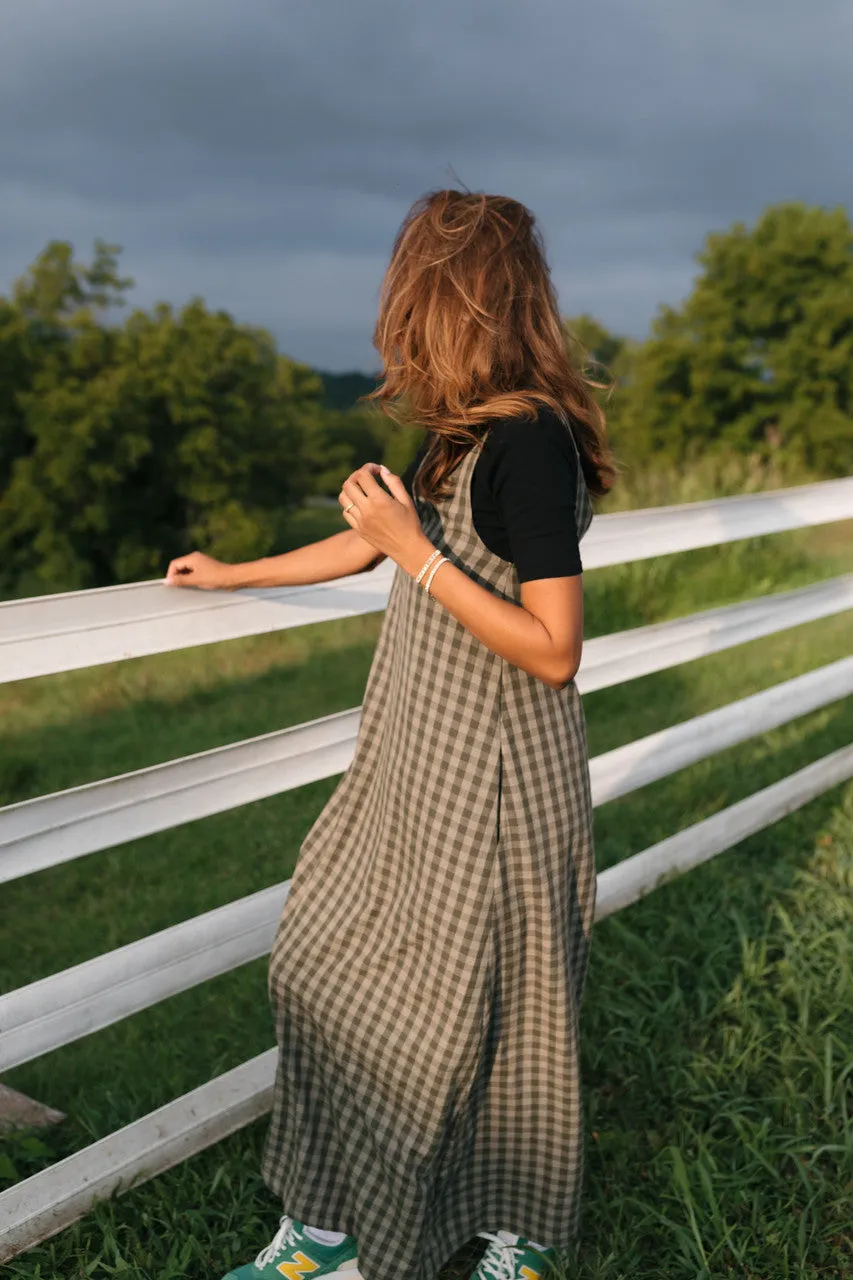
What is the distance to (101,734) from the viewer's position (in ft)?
15.7

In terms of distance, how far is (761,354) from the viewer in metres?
18.7

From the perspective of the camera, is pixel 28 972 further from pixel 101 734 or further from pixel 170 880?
pixel 101 734

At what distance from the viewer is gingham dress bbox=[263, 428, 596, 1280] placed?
5.46 ft

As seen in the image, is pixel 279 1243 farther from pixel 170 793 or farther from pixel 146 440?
pixel 146 440

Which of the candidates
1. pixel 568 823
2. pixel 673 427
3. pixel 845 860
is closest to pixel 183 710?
pixel 845 860

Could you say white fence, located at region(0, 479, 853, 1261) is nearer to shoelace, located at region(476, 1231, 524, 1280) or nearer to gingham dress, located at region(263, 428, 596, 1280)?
gingham dress, located at region(263, 428, 596, 1280)

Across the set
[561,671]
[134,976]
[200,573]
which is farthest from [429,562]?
[134,976]

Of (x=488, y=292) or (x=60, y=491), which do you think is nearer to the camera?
(x=488, y=292)

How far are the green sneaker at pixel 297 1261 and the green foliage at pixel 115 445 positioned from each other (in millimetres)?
6792

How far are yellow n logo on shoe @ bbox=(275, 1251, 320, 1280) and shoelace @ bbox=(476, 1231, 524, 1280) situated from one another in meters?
0.28

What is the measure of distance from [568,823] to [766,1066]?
1147mm

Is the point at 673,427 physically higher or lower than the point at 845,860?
higher

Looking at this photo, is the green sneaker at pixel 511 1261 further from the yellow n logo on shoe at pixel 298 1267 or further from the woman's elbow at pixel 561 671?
the woman's elbow at pixel 561 671

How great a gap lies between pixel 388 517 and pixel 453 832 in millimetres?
473
